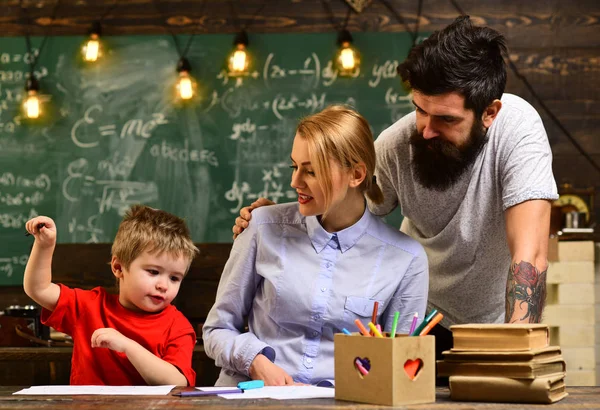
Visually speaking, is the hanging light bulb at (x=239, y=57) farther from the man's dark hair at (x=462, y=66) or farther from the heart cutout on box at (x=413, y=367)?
the heart cutout on box at (x=413, y=367)

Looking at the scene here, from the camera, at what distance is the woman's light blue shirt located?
1854mm

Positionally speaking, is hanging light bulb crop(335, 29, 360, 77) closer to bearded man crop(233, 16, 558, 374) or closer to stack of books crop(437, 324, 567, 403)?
bearded man crop(233, 16, 558, 374)

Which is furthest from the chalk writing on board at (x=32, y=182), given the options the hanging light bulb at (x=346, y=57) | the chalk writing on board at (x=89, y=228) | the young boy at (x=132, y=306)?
the young boy at (x=132, y=306)

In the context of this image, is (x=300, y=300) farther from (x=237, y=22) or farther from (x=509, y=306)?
(x=237, y=22)

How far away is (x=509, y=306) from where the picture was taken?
1856 mm

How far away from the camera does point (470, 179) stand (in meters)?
2.22

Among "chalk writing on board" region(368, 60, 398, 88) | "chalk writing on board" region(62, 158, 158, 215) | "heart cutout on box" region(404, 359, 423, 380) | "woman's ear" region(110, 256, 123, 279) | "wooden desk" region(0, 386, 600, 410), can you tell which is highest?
"chalk writing on board" region(368, 60, 398, 88)

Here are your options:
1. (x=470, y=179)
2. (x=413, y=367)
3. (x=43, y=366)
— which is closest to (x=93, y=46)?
(x=43, y=366)

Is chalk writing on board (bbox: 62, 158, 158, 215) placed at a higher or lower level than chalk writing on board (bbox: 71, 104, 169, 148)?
lower

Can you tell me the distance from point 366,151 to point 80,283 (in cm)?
221

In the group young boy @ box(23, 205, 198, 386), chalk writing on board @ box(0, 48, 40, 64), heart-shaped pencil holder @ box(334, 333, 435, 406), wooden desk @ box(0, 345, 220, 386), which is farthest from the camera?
chalk writing on board @ box(0, 48, 40, 64)

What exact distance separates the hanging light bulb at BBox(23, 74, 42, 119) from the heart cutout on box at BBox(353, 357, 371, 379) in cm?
360

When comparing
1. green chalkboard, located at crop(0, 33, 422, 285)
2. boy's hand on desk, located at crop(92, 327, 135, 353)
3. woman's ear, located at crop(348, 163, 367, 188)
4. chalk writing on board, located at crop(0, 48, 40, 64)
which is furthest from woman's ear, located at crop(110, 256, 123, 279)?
chalk writing on board, located at crop(0, 48, 40, 64)

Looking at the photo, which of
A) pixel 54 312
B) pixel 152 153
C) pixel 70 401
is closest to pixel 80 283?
pixel 152 153
